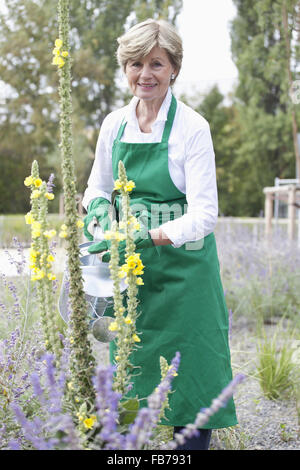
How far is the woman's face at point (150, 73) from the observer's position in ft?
5.90

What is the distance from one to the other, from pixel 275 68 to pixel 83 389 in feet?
22.1

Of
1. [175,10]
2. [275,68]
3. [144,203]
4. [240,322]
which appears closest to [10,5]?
[175,10]

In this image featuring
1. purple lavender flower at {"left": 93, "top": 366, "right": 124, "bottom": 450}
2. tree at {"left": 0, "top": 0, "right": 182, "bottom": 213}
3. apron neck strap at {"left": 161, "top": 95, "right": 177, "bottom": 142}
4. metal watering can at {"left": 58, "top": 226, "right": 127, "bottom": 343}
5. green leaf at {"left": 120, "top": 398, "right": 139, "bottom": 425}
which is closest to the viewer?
purple lavender flower at {"left": 93, "top": 366, "right": 124, "bottom": 450}

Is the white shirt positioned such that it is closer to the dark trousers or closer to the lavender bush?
the dark trousers

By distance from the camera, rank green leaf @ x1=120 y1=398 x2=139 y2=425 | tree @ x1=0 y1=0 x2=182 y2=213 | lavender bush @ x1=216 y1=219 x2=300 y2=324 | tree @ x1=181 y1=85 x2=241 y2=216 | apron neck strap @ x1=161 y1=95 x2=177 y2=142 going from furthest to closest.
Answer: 1. tree @ x1=181 y1=85 x2=241 y2=216
2. tree @ x1=0 y1=0 x2=182 y2=213
3. lavender bush @ x1=216 y1=219 x2=300 y2=324
4. apron neck strap @ x1=161 y1=95 x2=177 y2=142
5. green leaf @ x1=120 y1=398 x2=139 y2=425

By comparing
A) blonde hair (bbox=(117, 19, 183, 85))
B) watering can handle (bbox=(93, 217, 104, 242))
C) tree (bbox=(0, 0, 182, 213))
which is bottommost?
watering can handle (bbox=(93, 217, 104, 242))

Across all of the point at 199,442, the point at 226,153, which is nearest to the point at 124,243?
the point at 199,442

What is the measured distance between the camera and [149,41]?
1.75 m

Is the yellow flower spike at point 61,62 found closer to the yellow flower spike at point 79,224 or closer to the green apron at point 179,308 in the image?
the yellow flower spike at point 79,224

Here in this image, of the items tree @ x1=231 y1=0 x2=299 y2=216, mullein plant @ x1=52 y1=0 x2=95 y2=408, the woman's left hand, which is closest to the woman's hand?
the woman's left hand

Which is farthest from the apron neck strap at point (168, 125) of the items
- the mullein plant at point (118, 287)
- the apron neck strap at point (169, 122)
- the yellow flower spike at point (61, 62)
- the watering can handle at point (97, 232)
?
the yellow flower spike at point (61, 62)

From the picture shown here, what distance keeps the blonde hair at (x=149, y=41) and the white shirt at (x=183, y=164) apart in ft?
0.61

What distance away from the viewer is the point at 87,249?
1745 millimetres

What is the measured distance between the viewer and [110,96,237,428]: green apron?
6.02 ft
